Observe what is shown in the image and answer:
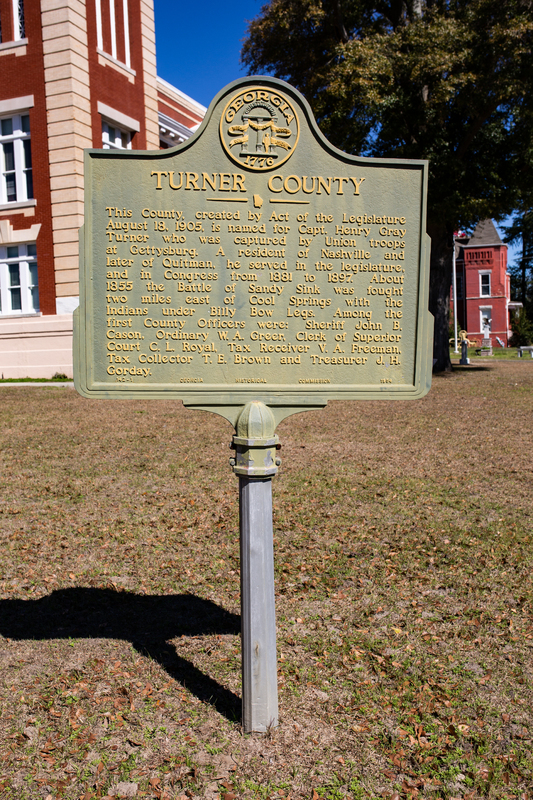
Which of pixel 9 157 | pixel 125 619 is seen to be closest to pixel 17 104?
pixel 9 157

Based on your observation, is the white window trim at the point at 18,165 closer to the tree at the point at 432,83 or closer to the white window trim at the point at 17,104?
the white window trim at the point at 17,104

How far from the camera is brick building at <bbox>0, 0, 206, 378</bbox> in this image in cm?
1878

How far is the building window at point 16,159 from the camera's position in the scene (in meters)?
19.9

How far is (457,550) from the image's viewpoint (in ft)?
18.5

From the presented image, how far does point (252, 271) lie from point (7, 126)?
20.4 m

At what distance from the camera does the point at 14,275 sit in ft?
68.2

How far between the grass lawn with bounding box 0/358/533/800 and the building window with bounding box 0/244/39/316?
12.8 m

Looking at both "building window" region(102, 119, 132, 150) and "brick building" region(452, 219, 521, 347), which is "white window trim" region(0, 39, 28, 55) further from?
"brick building" region(452, 219, 521, 347)

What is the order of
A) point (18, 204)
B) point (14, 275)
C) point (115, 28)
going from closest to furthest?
point (18, 204) < point (14, 275) < point (115, 28)

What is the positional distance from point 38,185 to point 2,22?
5.18m

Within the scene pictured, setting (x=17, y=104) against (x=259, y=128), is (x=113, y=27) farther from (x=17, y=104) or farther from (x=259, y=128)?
(x=259, y=128)

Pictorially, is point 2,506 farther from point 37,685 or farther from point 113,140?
point 113,140

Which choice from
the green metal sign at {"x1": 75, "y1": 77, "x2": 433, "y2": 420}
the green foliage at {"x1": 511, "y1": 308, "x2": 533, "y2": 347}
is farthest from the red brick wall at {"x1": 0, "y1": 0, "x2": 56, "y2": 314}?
the green foliage at {"x1": 511, "y1": 308, "x2": 533, "y2": 347}

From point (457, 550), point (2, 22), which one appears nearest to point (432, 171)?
point (2, 22)
